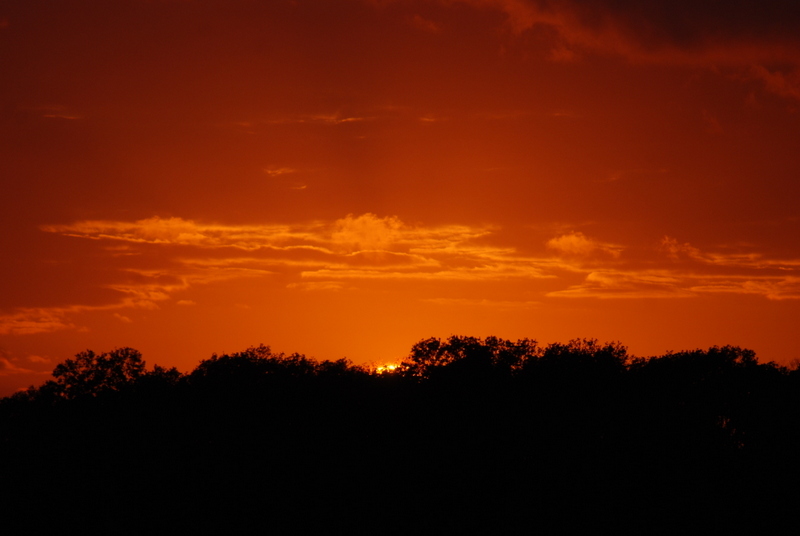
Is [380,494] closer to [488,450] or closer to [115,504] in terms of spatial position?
[488,450]

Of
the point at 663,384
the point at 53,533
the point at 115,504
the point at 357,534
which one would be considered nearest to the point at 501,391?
the point at 663,384

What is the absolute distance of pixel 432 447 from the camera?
280 ft

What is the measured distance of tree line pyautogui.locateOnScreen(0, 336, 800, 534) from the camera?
77.2 metres

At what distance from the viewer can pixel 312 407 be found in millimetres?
91062

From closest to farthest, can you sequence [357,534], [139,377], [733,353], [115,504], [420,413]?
[357,534], [115,504], [420,413], [733,353], [139,377]

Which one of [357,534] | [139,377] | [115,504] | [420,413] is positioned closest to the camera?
[357,534]

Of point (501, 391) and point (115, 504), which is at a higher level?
point (501, 391)

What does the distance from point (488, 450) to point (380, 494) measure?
12.1m

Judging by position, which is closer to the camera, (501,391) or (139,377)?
(501,391)

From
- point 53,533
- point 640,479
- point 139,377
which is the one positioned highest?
point 139,377

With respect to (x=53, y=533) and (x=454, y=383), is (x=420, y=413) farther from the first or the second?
(x=53, y=533)

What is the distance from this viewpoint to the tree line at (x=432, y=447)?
77.2 meters

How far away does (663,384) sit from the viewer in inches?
3590

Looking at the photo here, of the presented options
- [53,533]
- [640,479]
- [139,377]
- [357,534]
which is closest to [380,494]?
[357,534]
